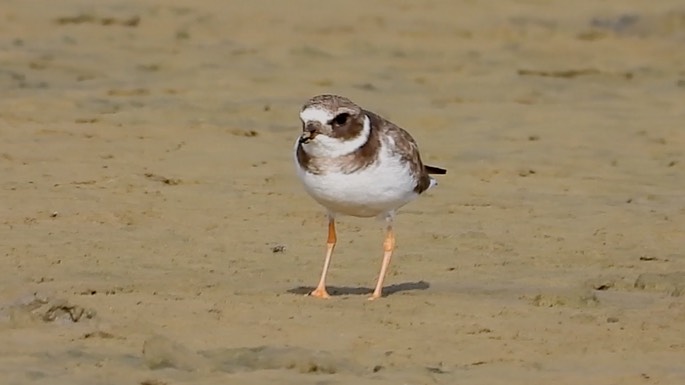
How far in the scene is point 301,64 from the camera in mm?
15414

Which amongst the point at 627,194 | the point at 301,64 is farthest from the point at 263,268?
the point at 301,64

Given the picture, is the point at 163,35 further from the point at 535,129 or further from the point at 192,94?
the point at 535,129

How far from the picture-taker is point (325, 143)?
7.61m

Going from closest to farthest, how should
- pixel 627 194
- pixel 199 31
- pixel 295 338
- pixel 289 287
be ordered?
pixel 295 338 < pixel 289 287 < pixel 627 194 < pixel 199 31

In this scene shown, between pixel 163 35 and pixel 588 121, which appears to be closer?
pixel 588 121

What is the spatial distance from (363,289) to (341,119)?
1.14 metres

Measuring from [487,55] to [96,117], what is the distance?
5.30 m

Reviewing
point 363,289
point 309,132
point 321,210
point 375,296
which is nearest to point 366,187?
point 309,132

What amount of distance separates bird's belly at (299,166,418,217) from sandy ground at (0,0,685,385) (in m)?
0.46

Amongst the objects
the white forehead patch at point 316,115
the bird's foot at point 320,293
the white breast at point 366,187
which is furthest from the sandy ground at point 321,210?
the white forehead patch at point 316,115

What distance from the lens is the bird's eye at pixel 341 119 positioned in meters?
7.60

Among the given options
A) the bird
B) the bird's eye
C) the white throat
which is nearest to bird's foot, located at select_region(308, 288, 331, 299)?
the bird

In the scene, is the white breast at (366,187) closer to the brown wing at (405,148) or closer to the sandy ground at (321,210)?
the brown wing at (405,148)

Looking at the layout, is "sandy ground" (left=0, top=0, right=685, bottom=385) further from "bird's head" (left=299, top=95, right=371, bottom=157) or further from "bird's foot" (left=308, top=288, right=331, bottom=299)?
"bird's head" (left=299, top=95, right=371, bottom=157)
